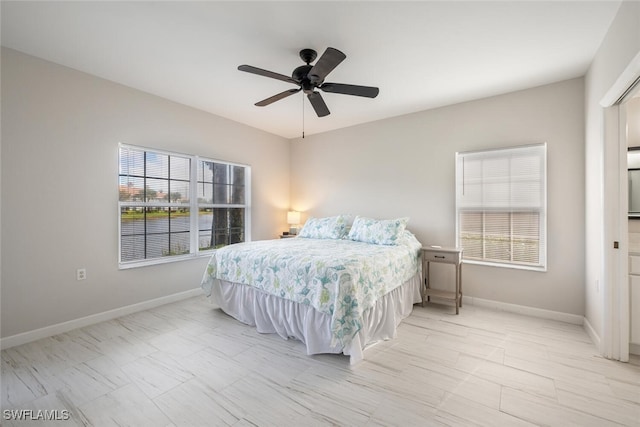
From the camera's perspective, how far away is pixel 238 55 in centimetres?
251

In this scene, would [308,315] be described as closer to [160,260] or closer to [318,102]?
[318,102]

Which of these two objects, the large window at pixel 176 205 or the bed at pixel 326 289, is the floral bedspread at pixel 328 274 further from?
the large window at pixel 176 205

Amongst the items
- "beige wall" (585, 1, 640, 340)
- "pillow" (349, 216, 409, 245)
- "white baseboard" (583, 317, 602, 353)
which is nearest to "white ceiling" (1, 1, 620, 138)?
"beige wall" (585, 1, 640, 340)

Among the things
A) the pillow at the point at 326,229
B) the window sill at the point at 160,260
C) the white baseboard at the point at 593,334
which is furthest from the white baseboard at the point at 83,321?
the white baseboard at the point at 593,334

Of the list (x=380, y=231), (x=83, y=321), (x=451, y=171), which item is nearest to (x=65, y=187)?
(x=83, y=321)

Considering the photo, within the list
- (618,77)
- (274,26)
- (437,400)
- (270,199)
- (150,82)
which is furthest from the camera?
(270,199)

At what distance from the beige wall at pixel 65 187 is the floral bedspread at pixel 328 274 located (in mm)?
1156

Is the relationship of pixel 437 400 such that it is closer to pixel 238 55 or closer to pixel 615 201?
pixel 615 201

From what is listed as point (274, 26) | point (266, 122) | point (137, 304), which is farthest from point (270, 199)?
point (274, 26)

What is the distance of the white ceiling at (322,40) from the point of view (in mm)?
1940

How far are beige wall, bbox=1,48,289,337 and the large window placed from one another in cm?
13

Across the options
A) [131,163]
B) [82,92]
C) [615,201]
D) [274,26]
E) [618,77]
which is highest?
[274,26]

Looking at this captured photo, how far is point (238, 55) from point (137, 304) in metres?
3.02

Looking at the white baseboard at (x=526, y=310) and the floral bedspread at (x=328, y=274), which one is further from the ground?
the floral bedspread at (x=328, y=274)
